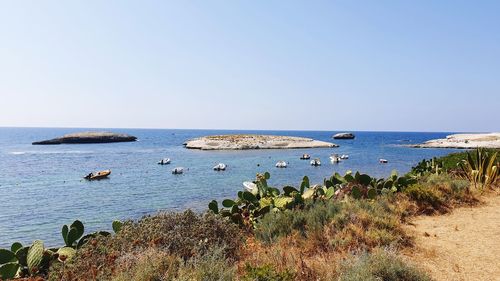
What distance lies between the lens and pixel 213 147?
81.3 metres

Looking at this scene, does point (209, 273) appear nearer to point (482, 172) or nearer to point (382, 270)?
point (382, 270)

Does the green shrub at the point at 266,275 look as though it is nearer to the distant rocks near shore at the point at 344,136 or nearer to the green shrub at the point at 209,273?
the green shrub at the point at 209,273

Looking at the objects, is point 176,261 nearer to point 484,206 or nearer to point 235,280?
point 235,280

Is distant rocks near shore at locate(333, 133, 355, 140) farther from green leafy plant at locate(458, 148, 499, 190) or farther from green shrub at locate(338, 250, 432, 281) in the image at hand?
green shrub at locate(338, 250, 432, 281)

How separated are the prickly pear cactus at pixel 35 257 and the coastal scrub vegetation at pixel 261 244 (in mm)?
20

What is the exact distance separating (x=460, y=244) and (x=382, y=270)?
372 centimetres

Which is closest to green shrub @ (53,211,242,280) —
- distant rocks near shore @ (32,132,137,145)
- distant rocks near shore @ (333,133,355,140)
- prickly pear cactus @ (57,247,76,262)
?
prickly pear cactus @ (57,247,76,262)

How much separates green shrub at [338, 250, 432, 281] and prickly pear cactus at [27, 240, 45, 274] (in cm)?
635

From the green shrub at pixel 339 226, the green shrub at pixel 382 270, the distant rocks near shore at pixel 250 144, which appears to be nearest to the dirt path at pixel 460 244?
the green shrub at pixel 339 226

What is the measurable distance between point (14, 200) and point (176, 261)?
2393 centimetres

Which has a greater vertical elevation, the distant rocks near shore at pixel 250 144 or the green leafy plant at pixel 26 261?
the green leafy plant at pixel 26 261

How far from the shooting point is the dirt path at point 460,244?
6.46m

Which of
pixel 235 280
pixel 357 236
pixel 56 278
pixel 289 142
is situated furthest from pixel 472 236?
pixel 289 142

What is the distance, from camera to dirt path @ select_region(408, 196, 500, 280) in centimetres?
646
